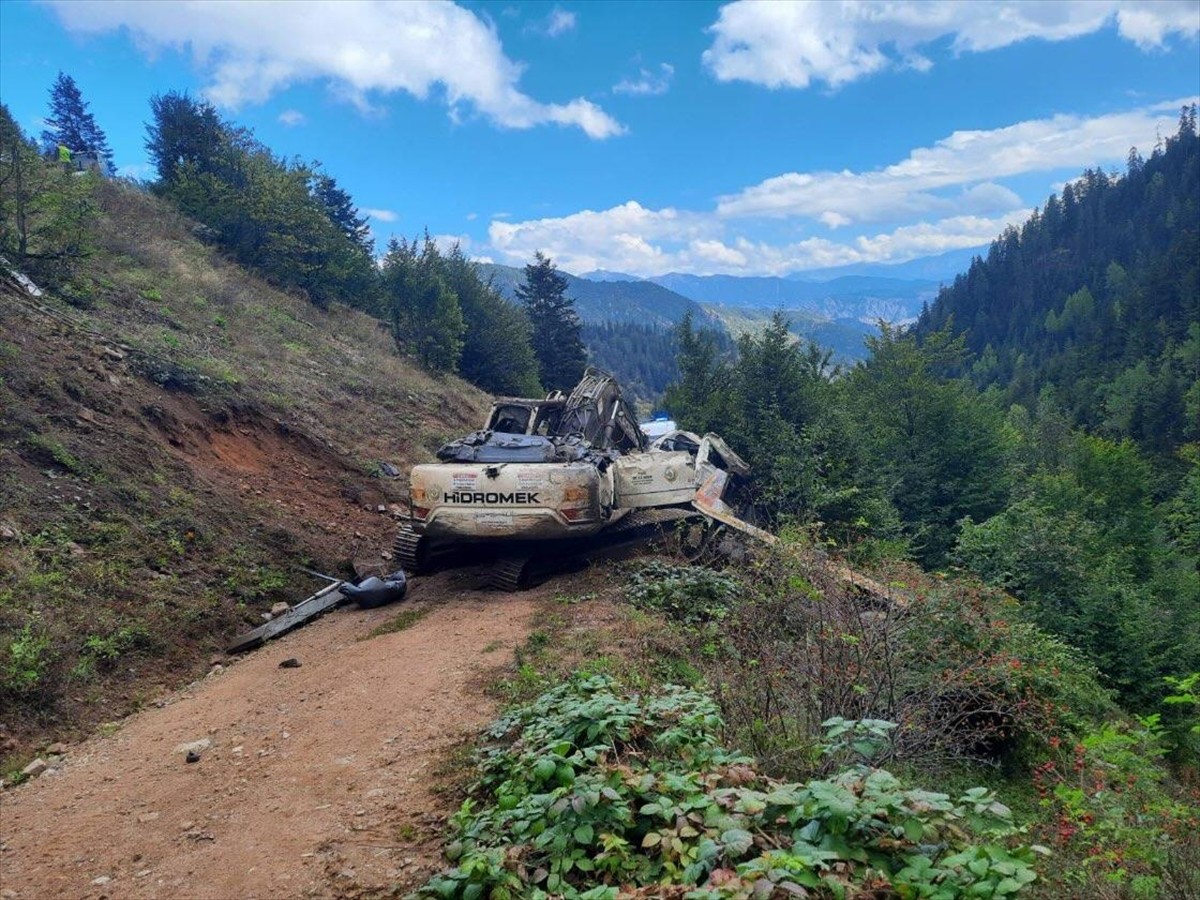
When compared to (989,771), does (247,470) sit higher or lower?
higher

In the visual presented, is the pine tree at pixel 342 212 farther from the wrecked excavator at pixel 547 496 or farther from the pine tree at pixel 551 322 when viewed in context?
the wrecked excavator at pixel 547 496

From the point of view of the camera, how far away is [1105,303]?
97.2m

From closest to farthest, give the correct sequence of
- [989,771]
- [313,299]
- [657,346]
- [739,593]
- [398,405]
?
[989,771] < [739,593] < [398,405] < [313,299] < [657,346]

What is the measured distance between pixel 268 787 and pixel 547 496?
447 centimetres

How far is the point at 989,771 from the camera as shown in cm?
635

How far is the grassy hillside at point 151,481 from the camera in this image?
636cm

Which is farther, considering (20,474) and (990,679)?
(20,474)

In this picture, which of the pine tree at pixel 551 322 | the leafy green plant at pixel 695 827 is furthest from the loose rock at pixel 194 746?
the pine tree at pixel 551 322

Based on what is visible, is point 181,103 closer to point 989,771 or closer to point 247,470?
point 247,470

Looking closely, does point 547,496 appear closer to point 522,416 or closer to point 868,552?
point 522,416

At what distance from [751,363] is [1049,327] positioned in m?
98.2

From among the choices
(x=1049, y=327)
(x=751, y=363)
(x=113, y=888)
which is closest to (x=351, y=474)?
(x=113, y=888)

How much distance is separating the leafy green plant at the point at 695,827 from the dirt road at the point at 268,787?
0.54 metres

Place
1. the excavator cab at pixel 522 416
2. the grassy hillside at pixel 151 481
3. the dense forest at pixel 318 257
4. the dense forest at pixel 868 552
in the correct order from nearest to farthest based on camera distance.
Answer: the dense forest at pixel 868 552 → the grassy hillside at pixel 151 481 → the excavator cab at pixel 522 416 → the dense forest at pixel 318 257
